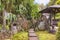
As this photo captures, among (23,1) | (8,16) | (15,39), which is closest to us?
(15,39)

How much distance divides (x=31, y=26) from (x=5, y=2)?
490 cm

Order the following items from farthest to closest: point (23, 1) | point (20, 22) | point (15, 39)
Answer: point (23, 1) → point (20, 22) → point (15, 39)

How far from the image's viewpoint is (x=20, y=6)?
17109 millimetres

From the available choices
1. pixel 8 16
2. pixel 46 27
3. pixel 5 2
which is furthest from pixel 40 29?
pixel 5 2

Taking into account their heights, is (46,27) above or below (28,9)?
below

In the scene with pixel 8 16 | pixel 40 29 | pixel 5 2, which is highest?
pixel 5 2

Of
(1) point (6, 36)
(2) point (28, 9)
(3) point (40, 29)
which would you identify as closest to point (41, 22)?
(3) point (40, 29)

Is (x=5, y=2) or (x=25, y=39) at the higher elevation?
(x=5, y=2)

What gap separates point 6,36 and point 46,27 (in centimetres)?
687

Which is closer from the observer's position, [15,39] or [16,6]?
[15,39]

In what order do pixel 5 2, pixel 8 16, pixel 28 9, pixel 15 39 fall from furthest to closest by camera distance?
pixel 28 9
pixel 8 16
pixel 5 2
pixel 15 39

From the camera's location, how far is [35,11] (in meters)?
19.5

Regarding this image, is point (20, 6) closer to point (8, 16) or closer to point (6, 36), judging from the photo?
point (8, 16)

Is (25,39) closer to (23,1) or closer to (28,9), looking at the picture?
(23,1)
